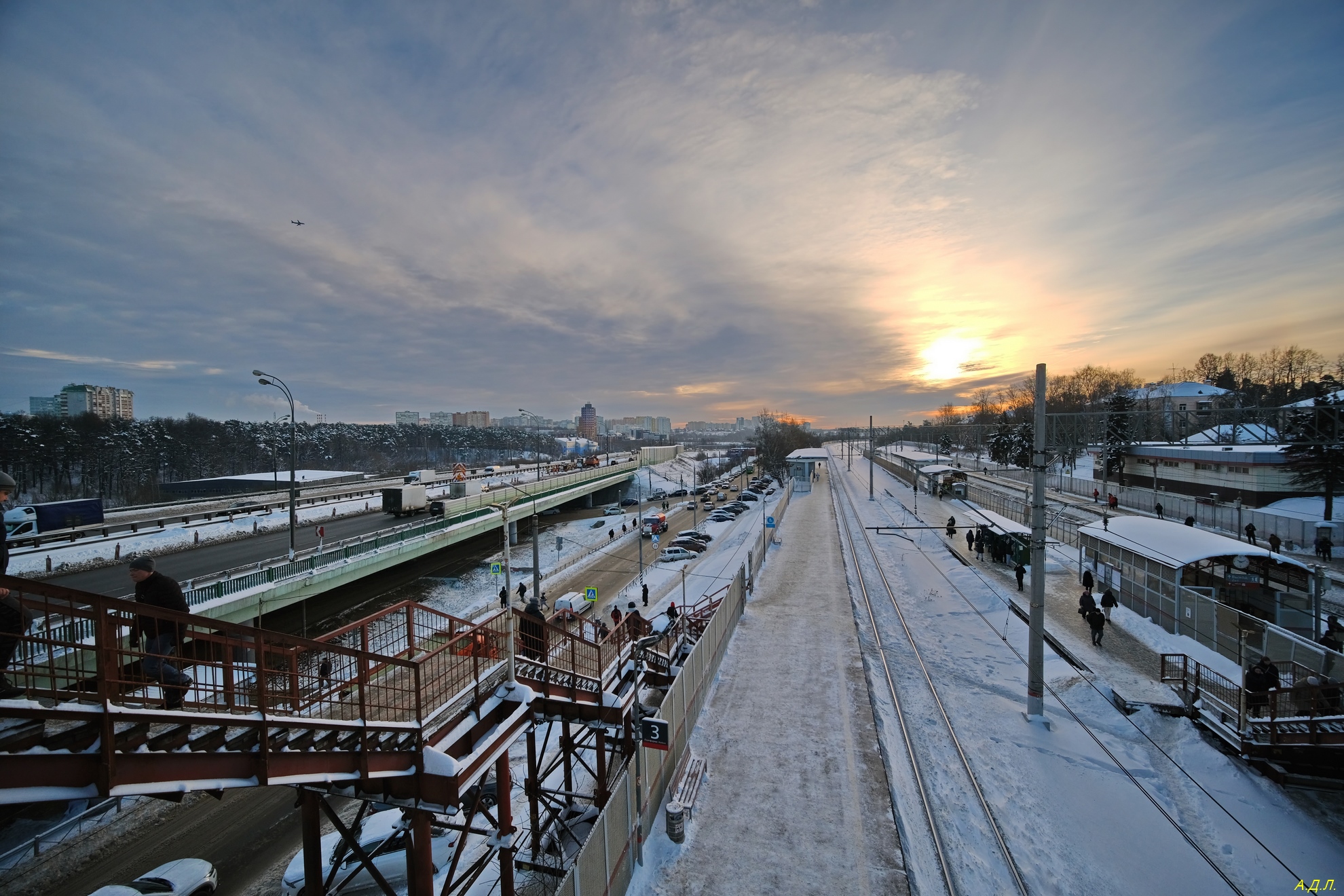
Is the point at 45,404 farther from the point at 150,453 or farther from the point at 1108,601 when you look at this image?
the point at 1108,601

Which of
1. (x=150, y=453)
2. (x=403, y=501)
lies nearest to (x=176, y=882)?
(x=403, y=501)

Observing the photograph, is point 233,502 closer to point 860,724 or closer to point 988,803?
point 860,724

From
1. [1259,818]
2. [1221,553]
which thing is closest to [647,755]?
[1259,818]

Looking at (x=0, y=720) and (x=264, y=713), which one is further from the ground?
(x=0, y=720)

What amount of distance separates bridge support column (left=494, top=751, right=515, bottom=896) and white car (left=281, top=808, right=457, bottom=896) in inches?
65.6

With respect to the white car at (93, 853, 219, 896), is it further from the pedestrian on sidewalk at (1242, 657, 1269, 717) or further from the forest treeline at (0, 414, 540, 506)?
the forest treeline at (0, 414, 540, 506)

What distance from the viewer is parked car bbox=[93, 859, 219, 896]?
934 cm

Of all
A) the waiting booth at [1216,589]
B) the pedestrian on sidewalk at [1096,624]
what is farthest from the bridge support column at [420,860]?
the pedestrian on sidewalk at [1096,624]

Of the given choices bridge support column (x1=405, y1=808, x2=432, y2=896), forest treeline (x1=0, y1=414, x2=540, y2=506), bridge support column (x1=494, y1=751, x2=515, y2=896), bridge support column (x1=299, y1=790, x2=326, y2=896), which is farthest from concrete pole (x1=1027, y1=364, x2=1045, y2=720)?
forest treeline (x1=0, y1=414, x2=540, y2=506)

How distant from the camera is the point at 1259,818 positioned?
998 centimetres

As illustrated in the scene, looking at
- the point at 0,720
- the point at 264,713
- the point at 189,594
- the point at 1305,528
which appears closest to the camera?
the point at 0,720

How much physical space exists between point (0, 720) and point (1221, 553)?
25.5 meters

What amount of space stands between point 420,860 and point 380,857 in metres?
4.41

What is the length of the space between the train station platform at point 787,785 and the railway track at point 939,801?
1.77 feet
